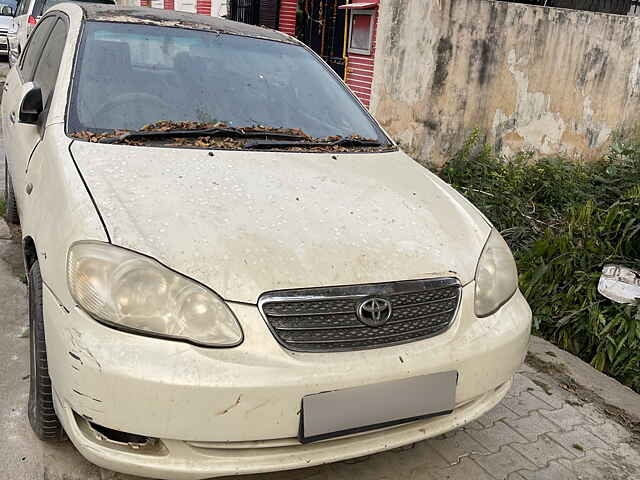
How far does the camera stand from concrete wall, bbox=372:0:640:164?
6137mm

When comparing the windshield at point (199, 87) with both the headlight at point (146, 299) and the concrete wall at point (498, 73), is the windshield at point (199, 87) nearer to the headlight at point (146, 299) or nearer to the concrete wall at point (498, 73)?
the headlight at point (146, 299)

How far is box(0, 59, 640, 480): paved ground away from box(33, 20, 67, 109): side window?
116 cm

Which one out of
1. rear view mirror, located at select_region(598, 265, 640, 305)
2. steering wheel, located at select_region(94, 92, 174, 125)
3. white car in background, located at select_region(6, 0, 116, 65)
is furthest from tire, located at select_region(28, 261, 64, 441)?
white car in background, located at select_region(6, 0, 116, 65)

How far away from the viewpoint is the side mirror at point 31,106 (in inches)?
103

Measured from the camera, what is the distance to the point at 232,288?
1800mm

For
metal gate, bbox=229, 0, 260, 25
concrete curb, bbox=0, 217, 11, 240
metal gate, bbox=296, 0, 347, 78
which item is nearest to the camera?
concrete curb, bbox=0, 217, 11, 240

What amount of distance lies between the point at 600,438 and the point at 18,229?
378cm

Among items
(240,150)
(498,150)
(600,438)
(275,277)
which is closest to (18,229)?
(240,150)

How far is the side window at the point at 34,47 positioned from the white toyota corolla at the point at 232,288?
96cm

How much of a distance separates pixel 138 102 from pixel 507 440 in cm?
212

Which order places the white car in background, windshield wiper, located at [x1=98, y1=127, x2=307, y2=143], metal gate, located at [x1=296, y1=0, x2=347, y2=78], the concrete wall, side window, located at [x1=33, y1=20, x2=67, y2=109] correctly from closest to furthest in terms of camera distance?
1. windshield wiper, located at [x1=98, y1=127, x2=307, y2=143]
2. side window, located at [x1=33, y1=20, x2=67, y2=109]
3. the concrete wall
4. metal gate, located at [x1=296, y1=0, x2=347, y2=78]
5. the white car in background

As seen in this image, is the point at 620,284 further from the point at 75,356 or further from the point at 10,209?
the point at 10,209

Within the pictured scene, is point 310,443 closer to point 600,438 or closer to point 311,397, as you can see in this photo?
point 311,397

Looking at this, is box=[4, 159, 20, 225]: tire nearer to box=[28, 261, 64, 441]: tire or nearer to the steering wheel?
the steering wheel
